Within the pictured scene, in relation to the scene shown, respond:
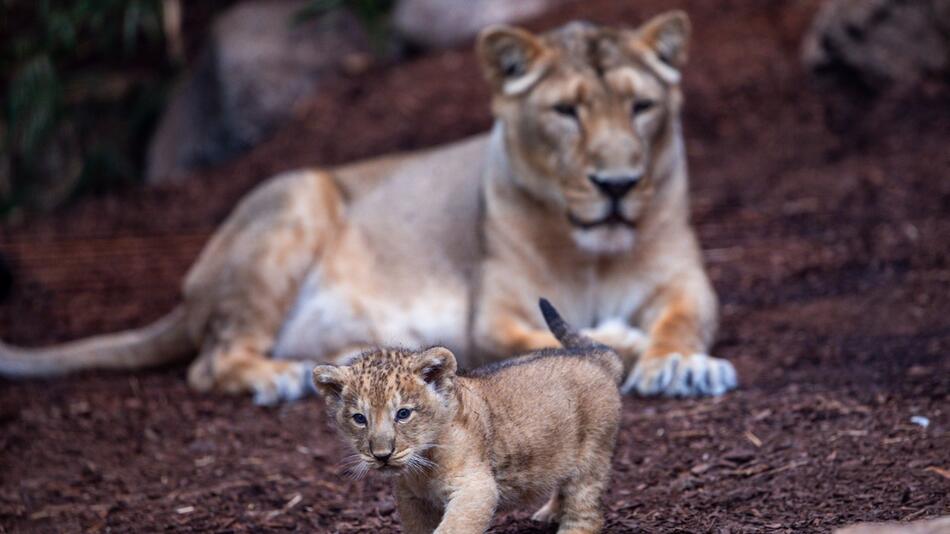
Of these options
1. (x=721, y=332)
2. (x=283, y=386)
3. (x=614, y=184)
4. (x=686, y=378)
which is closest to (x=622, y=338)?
(x=686, y=378)

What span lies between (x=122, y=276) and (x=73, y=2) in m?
3.10

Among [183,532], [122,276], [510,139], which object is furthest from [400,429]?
[122,276]

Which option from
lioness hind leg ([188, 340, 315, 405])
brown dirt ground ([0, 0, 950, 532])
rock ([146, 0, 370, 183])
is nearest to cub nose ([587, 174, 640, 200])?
brown dirt ground ([0, 0, 950, 532])

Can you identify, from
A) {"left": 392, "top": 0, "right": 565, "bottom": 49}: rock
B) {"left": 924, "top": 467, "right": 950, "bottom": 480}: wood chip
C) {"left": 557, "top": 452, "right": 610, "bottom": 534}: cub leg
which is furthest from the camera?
{"left": 392, "top": 0, "right": 565, "bottom": 49}: rock

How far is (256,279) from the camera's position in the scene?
5.57 metres

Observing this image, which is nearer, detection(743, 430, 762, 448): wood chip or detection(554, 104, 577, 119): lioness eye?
detection(743, 430, 762, 448): wood chip

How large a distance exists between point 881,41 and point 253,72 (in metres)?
4.07

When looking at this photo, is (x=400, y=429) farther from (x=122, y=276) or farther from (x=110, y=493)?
(x=122, y=276)

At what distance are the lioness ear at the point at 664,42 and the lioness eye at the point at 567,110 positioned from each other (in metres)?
0.39

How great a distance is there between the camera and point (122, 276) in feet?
23.7

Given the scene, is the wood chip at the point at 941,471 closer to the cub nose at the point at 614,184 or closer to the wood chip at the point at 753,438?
the wood chip at the point at 753,438

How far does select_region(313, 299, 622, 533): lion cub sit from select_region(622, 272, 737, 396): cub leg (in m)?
1.31

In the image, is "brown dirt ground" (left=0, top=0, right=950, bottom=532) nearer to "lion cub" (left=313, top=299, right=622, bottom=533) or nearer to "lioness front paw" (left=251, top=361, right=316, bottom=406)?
"lioness front paw" (left=251, top=361, right=316, bottom=406)

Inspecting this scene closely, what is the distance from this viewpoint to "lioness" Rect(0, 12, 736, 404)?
15.5 feet
